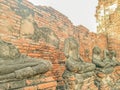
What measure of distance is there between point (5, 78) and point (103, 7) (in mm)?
10773

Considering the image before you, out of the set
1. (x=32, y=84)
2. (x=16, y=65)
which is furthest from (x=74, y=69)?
(x=16, y=65)

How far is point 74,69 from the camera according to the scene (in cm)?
394

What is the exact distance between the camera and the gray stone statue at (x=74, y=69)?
3.94 metres

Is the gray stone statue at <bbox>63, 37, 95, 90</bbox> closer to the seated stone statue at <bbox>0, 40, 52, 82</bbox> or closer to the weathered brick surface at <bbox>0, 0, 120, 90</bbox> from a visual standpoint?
the weathered brick surface at <bbox>0, 0, 120, 90</bbox>

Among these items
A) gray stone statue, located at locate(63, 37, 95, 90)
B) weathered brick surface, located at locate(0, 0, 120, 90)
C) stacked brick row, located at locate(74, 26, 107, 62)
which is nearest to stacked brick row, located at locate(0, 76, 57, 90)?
weathered brick surface, located at locate(0, 0, 120, 90)

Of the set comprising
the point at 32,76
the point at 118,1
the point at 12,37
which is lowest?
the point at 32,76

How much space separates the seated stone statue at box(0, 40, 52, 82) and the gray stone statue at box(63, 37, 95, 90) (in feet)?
4.33

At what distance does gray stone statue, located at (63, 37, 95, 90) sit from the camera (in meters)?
3.94

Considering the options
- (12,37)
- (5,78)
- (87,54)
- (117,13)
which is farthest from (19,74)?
(117,13)

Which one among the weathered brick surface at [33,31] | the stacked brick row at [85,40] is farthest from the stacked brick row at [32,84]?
the stacked brick row at [85,40]

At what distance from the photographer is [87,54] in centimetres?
673

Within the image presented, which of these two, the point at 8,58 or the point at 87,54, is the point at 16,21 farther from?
the point at 87,54

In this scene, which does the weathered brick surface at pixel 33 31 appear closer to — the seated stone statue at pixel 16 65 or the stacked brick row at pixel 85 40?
the seated stone statue at pixel 16 65

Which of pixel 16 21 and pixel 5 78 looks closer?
pixel 5 78
